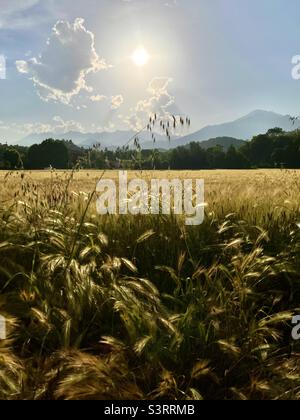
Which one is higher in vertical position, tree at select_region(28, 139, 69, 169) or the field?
tree at select_region(28, 139, 69, 169)

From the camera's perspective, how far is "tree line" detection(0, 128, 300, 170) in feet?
16.0

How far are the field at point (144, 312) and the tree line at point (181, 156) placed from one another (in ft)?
1.90

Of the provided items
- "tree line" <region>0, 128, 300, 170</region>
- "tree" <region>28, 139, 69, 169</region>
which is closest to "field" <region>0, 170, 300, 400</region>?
"tree line" <region>0, 128, 300, 170</region>

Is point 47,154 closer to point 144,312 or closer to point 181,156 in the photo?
point 181,156

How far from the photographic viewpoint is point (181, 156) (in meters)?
62.0

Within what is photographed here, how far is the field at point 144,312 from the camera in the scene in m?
2.56

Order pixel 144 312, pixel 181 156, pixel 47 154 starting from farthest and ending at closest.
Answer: pixel 181 156
pixel 47 154
pixel 144 312

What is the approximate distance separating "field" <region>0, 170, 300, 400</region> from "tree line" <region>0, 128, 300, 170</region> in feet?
1.90

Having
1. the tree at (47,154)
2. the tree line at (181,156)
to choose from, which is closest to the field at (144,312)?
the tree line at (181,156)

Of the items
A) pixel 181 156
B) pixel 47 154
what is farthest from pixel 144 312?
pixel 181 156

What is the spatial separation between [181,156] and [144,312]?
59665 mm

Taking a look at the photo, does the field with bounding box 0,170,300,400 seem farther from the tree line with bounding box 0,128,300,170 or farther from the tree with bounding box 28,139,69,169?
the tree with bounding box 28,139,69,169

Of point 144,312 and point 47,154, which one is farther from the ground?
point 47,154
